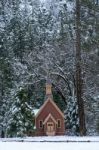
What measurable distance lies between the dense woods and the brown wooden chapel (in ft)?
3.81

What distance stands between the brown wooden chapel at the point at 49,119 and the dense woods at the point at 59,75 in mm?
1160

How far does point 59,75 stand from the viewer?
157 feet

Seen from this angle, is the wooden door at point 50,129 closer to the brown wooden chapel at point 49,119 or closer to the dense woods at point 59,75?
the brown wooden chapel at point 49,119

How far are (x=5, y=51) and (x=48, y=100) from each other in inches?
1339

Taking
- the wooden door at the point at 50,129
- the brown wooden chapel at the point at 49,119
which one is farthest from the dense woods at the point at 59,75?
the wooden door at the point at 50,129

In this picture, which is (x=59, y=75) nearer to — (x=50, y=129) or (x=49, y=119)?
(x=49, y=119)

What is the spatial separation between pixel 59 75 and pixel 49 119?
7.48m

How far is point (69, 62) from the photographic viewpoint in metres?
50.4

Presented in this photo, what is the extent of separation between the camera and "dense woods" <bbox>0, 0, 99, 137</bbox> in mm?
26156

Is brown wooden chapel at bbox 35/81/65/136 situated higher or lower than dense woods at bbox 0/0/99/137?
lower

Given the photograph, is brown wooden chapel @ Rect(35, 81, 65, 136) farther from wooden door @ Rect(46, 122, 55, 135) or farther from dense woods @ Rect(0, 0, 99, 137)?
dense woods @ Rect(0, 0, 99, 137)

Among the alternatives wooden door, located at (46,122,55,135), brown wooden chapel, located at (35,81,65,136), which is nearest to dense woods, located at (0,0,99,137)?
brown wooden chapel, located at (35,81,65,136)
